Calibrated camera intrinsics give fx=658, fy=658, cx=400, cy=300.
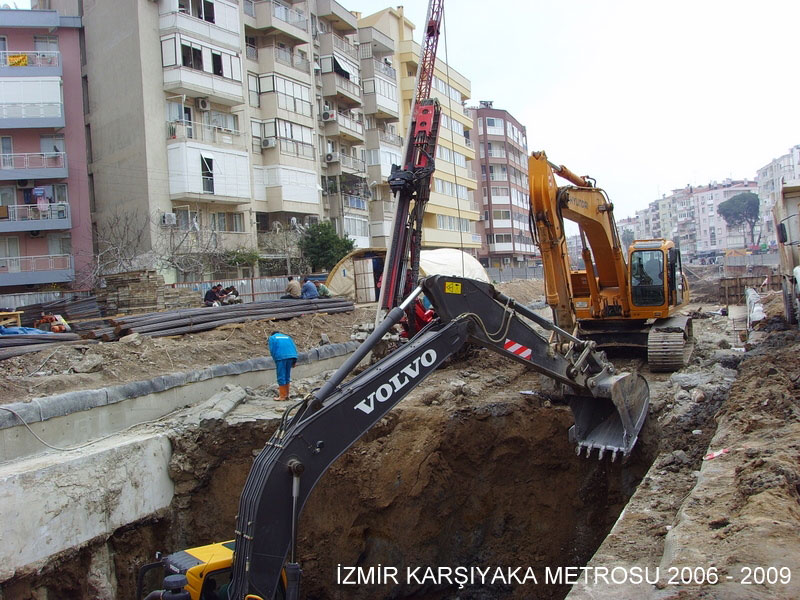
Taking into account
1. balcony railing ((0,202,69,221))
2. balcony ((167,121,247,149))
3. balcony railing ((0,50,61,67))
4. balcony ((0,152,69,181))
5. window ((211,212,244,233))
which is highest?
balcony railing ((0,50,61,67))

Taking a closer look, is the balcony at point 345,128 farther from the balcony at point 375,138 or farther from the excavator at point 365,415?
the excavator at point 365,415

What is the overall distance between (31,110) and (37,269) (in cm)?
611

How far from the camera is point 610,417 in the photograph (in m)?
8.09

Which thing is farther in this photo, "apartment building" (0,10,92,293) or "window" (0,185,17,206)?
"window" (0,185,17,206)

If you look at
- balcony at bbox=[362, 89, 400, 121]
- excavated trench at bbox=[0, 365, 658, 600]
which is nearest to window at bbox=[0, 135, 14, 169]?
balcony at bbox=[362, 89, 400, 121]

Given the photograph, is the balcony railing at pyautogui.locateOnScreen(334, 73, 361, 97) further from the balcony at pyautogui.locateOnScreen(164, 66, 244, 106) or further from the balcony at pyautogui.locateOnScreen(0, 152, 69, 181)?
Answer: the balcony at pyautogui.locateOnScreen(0, 152, 69, 181)

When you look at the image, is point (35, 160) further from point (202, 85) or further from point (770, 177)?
point (770, 177)

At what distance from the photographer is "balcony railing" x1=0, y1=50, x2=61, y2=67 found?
83.0ft

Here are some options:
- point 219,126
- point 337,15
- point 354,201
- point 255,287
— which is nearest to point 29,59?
point 219,126

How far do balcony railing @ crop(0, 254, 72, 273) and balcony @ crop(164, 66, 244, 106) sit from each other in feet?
25.0

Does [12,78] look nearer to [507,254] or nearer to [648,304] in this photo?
[648,304]

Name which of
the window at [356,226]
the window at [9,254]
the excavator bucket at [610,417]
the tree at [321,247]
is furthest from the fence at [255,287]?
the excavator bucket at [610,417]

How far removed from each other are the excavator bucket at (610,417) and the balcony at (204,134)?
68.6 ft

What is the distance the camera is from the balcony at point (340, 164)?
33.0 metres
